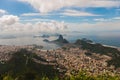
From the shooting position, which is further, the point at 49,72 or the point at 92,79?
the point at 49,72

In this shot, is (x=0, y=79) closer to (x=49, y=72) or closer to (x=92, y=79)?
(x=92, y=79)

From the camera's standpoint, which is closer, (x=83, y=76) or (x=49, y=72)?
(x=83, y=76)

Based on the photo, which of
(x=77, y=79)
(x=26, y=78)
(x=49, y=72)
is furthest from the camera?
(x=49, y=72)

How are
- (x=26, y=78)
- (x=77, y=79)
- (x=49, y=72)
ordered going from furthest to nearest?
(x=49, y=72) → (x=26, y=78) → (x=77, y=79)

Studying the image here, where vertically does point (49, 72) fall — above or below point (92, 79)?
below

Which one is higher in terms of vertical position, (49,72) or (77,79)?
(77,79)

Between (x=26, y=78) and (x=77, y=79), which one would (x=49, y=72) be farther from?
(x=77, y=79)

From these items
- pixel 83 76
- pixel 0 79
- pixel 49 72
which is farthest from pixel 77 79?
pixel 49 72

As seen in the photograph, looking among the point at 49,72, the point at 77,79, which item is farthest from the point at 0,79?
the point at 49,72

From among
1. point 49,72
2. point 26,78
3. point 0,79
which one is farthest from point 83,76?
point 49,72
